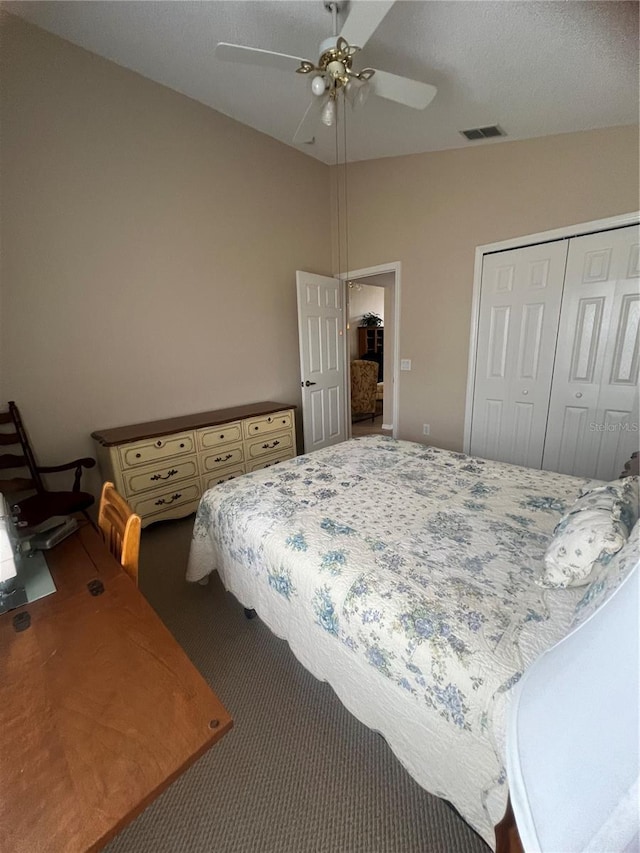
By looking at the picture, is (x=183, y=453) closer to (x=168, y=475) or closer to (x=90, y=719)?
(x=168, y=475)

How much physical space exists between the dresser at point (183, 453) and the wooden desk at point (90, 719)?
5.40 ft

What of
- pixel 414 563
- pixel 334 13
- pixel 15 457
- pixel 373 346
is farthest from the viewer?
pixel 373 346

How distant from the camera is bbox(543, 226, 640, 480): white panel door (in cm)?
243

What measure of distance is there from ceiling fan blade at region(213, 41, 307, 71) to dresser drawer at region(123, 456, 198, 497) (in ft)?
7.64

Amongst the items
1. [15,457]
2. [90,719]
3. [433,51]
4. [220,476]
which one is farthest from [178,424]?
[433,51]

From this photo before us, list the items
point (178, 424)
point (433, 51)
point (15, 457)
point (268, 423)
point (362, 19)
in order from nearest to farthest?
1. point (362, 19)
2. point (433, 51)
3. point (15, 457)
4. point (178, 424)
5. point (268, 423)

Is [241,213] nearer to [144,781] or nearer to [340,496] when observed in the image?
[340,496]

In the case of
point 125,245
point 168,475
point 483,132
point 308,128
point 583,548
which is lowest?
point 168,475

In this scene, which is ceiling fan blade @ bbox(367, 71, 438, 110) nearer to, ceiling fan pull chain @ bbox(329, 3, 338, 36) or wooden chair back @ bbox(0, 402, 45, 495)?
ceiling fan pull chain @ bbox(329, 3, 338, 36)

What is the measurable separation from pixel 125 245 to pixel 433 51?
2309mm

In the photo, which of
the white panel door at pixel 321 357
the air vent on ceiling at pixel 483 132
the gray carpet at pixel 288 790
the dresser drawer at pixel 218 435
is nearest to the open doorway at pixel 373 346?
Result: the white panel door at pixel 321 357

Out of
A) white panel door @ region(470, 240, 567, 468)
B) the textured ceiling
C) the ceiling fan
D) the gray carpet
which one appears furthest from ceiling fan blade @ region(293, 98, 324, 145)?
the gray carpet

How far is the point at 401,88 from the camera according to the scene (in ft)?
5.70

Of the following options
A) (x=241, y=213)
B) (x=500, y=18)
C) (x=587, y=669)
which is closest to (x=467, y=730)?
(x=587, y=669)
